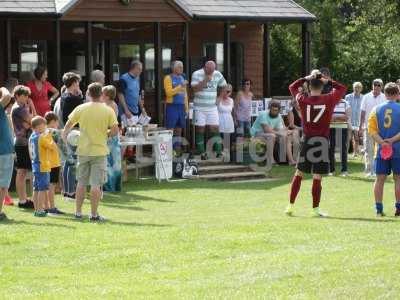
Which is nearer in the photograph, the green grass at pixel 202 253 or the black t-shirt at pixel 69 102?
the green grass at pixel 202 253

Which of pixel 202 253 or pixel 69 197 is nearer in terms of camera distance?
pixel 202 253

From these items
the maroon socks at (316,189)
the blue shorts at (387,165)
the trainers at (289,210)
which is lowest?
the trainers at (289,210)

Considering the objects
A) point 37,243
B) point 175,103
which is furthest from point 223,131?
point 37,243

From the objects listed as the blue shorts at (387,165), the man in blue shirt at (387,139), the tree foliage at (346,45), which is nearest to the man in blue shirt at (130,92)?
the man in blue shirt at (387,139)

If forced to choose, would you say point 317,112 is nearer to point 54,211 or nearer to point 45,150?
point 45,150

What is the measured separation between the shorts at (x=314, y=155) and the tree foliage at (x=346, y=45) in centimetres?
1820

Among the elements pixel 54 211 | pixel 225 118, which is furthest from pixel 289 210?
pixel 225 118

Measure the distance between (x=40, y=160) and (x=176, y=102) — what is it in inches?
281

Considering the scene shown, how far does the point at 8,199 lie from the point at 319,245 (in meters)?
5.93

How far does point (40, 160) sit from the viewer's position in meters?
14.4

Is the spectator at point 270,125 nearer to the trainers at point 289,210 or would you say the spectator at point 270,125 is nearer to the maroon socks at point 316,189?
the trainers at point 289,210

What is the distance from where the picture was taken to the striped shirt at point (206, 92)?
21.6 meters

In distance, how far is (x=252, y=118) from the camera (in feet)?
82.3

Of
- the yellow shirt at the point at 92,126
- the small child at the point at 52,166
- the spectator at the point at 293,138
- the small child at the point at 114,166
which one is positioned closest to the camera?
the yellow shirt at the point at 92,126
